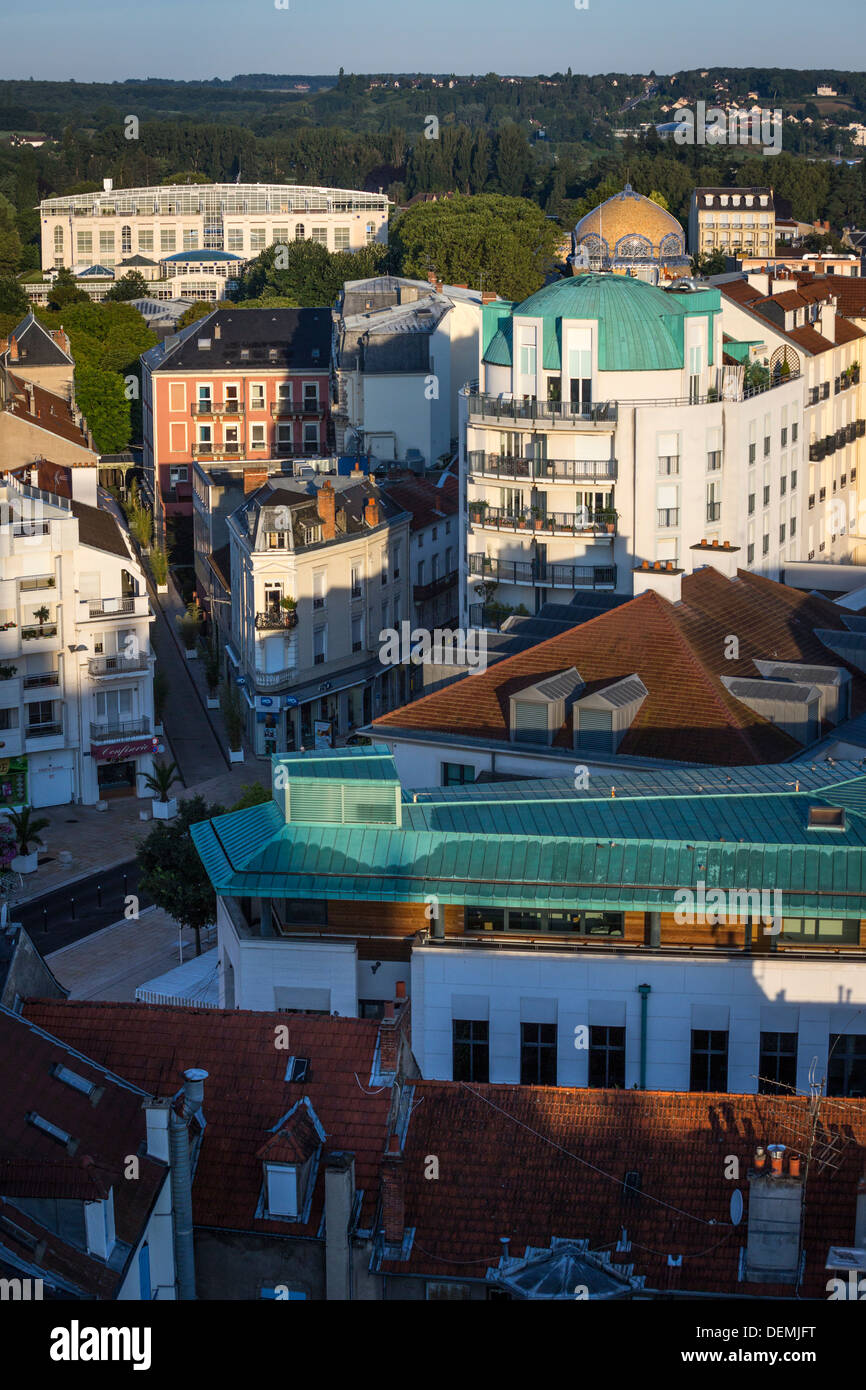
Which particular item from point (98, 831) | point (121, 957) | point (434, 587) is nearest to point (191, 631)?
point (434, 587)

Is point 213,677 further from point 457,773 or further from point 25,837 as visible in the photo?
point 457,773

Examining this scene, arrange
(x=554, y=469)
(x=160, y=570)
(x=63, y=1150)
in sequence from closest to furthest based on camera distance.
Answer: (x=63, y=1150)
(x=554, y=469)
(x=160, y=570)

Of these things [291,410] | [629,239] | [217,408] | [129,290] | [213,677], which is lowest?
[213,677]

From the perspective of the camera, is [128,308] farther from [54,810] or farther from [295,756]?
[295,756]

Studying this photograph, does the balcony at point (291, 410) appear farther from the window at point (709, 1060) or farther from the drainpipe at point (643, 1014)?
the window at point (709, 1060)

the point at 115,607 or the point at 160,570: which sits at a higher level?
the point at 115,607

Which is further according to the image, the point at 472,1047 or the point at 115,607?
the point at 115,607

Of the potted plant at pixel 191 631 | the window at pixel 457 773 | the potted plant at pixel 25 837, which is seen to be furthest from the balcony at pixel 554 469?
the window at pixel 457 773

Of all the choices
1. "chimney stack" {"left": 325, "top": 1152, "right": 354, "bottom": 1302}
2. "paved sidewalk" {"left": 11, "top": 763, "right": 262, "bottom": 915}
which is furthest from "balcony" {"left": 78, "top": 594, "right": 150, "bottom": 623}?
"chimney stack" {"left": 325, "top": 1152, "right": 354, "bottom": 1302}
